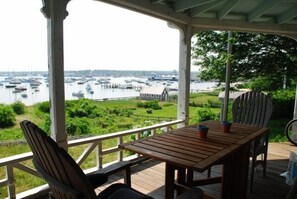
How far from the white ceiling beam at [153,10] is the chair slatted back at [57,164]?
197 cm

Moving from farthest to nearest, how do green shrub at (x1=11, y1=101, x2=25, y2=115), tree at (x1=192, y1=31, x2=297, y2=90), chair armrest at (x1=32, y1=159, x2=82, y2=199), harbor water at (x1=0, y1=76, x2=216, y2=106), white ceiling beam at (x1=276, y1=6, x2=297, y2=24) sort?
green shrub at (x1=11, y1=101, x2=25, y2=115), harbor water at (x1=0, y1=76, x2=216, y2=106), tree at (x1=192, y1=31, x2=297, y2=90), white ceiling beam at (x1=276, y1=6, x2=297, y2=24), chair armrest at (x1=32, y1=159, x2=82, y2=199)

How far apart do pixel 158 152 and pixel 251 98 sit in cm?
225

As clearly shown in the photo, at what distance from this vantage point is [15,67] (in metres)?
3.95

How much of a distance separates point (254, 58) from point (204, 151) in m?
5.88

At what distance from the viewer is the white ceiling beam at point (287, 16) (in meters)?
4.04

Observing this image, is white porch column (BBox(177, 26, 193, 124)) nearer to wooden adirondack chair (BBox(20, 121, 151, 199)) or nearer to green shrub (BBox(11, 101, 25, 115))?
wooden adirondack chair (BBox(20, 121, 151, 199))

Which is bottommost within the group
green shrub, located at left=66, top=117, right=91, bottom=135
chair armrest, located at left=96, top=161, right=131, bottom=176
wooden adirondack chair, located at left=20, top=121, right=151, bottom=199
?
green shrub, located at left=66, top=117, right=91, bottom=135

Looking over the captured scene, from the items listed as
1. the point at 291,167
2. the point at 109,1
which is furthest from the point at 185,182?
the point at 109,1

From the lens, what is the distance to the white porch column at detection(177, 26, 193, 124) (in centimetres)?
405

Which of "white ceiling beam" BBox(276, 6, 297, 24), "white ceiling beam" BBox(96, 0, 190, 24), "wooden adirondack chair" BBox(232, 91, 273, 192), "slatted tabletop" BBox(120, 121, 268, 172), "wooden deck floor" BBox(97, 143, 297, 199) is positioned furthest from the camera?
"white ceiling beam" BBox(276, 6, 297, 24)

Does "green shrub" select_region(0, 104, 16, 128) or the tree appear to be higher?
the tree

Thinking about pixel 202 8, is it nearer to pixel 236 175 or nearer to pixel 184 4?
pixel 184 4

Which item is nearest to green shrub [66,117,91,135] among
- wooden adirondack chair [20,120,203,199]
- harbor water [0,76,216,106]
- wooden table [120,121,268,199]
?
harbor water [0,76,216,106]

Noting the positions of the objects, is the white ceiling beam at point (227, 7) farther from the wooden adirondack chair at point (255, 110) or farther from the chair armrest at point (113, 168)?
the chair armrest at point (113, 168)
